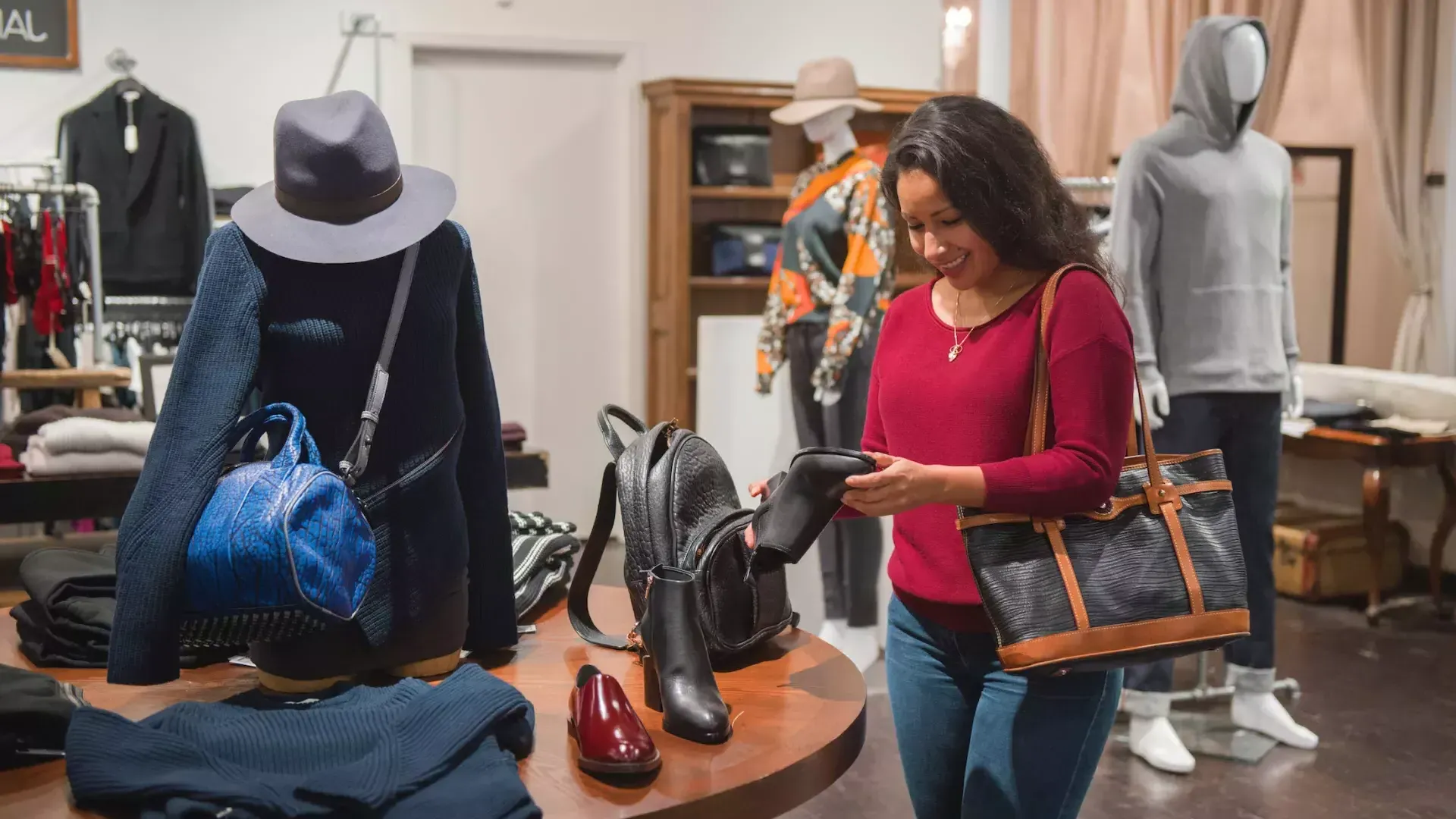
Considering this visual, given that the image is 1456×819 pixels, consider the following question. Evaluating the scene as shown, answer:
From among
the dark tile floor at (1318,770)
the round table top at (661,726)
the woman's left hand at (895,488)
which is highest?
the woman's left hand at (895,488)

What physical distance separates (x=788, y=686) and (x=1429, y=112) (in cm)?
613

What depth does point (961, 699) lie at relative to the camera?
168cm

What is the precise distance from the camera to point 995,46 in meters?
5.80

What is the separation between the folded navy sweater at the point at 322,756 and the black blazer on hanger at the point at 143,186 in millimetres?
4592

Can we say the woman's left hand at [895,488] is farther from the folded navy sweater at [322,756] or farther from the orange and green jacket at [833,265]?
the orange and green jacket at [833,265]

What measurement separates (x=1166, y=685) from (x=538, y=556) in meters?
2.24

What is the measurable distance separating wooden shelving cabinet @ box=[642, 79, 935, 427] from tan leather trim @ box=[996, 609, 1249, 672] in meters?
4.29

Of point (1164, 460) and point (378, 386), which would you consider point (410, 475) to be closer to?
point (378, 386)

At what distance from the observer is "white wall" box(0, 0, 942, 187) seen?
5.59 m

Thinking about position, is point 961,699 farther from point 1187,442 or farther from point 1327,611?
point 1327,611

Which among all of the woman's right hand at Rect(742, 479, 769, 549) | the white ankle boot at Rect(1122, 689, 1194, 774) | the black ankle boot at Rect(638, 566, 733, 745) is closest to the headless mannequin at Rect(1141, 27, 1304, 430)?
the white ankle boot at Rect(1122, 689, 1194, 774)

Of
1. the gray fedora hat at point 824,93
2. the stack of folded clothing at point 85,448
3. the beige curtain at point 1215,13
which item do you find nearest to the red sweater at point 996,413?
the stack of folded clothing at point 85,448

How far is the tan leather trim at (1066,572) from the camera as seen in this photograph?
151cm

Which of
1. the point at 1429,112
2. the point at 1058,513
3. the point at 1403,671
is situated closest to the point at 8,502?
the point at 1058,513
